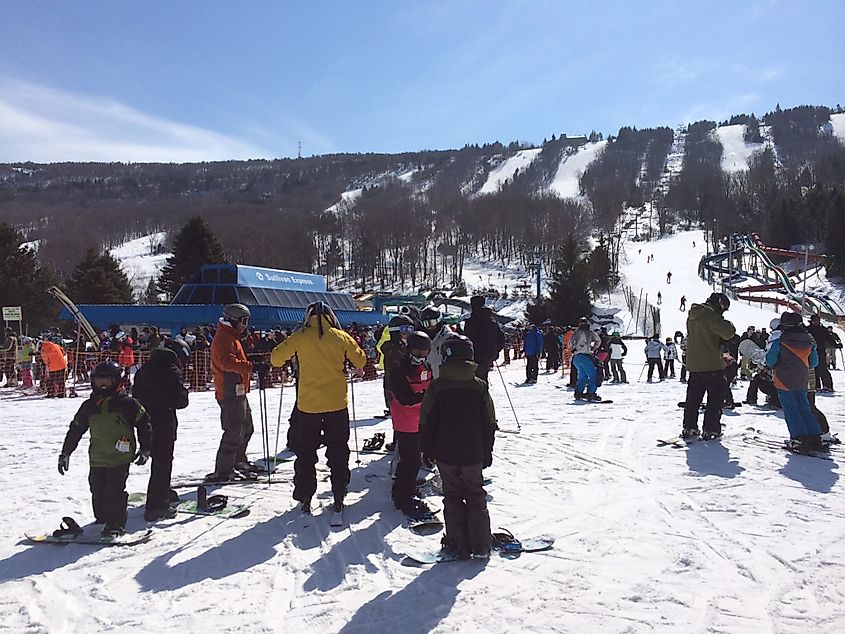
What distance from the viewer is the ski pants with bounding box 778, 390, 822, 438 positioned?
7039 mm

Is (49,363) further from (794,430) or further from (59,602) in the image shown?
(794,430)

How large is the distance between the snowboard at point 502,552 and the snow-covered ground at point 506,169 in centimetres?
16019

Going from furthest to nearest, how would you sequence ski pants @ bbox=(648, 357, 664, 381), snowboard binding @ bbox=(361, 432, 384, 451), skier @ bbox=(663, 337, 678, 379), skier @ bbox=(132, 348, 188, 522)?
skier @ bbox=(663, 337, 678, 379), ski pants @ bbox=(648, 357, 664, 381), snowboard binding @ bbox=(361, 432, 384, 451), skier @ bbox=(132, 348, 188, 522)

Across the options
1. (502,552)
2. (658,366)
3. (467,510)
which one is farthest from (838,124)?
(467,510)

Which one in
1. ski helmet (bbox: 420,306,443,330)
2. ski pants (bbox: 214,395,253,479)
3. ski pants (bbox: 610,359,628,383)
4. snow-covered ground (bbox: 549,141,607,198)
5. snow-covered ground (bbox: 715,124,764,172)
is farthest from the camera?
snow-covered ground (bbox: 715,124,764,172)

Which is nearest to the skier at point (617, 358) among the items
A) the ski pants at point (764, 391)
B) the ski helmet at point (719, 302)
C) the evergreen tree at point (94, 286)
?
the ski pants at point (764, 391)

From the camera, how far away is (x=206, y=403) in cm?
1278

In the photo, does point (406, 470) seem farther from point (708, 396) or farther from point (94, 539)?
point (708, 396)

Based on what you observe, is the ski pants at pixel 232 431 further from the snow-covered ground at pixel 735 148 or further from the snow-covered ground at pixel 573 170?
the snow-covered ground at pixel 735 148

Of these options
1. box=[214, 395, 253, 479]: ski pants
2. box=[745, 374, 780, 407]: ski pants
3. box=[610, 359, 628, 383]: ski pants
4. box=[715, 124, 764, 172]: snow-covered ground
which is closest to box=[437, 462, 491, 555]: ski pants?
box=[214, 395, 253, 479]: ski pants

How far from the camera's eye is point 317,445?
5.21 m

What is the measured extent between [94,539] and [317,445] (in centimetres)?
177

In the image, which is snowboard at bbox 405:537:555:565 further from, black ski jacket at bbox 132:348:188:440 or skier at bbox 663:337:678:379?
skier at bbox 663:337:678:379

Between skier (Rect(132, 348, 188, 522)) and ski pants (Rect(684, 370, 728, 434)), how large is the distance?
6047mm
